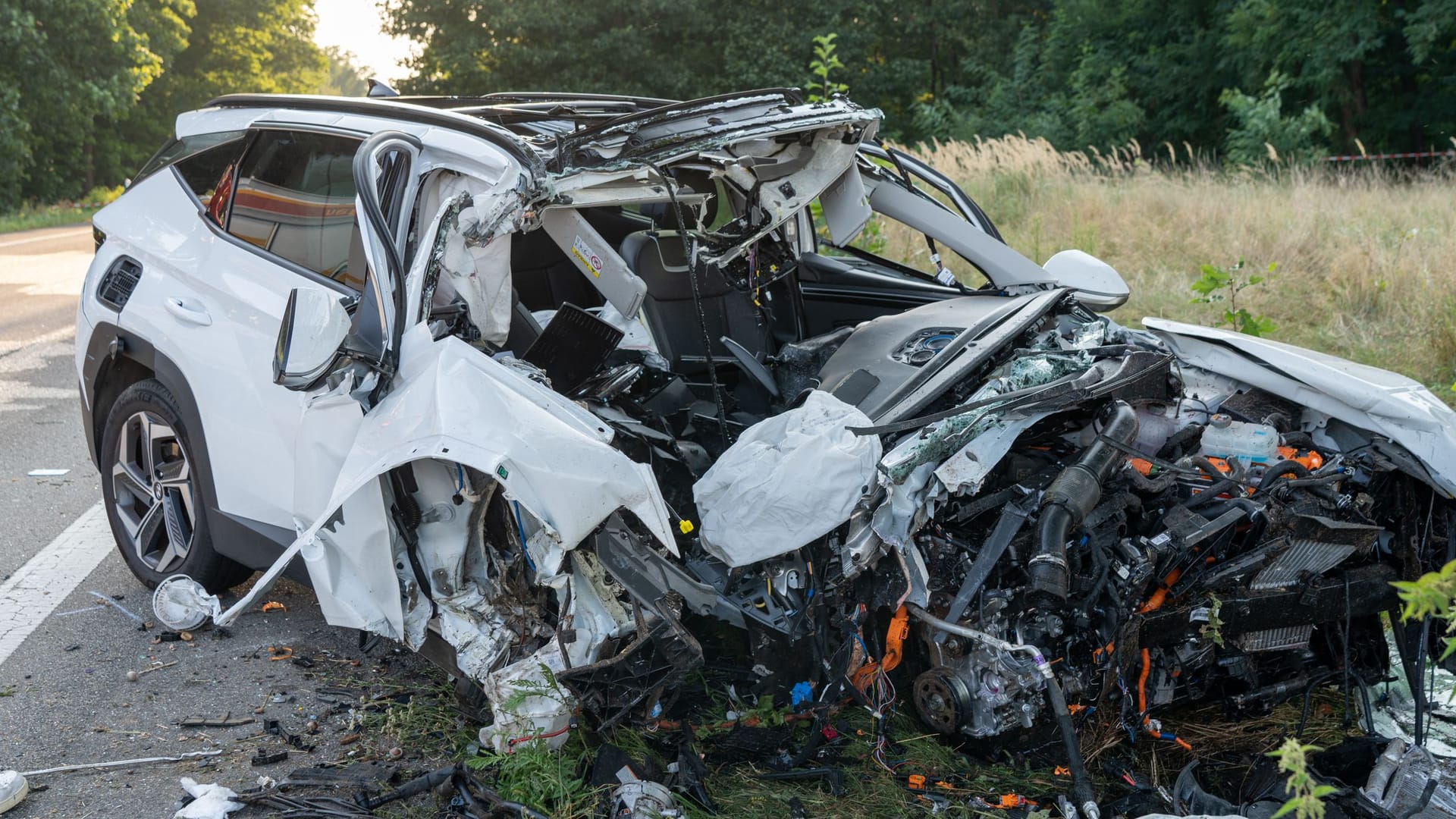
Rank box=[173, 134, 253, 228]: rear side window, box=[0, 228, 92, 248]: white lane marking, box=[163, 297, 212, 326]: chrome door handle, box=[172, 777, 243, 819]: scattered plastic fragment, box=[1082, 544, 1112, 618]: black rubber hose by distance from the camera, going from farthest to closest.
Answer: box=[0, 228, 92, 248]: white lane marking
box=[173, 134, 253, 228]: rear side window
box=[163, 297, 212, 326]: chrome door handle
box=[172, 777, 243, 819]: scattered plastic fragment
box=[1082, 544, 1112, 618]: black rubber hose

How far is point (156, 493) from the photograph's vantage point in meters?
4.36

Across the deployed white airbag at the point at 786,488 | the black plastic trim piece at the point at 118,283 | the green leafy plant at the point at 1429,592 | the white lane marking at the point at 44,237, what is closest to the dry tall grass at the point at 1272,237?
the deployed white airbag at the point at 786,488

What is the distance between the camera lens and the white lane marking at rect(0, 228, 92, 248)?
18750 millimetres

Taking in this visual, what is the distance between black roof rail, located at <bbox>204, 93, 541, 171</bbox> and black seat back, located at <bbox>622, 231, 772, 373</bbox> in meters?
0.90

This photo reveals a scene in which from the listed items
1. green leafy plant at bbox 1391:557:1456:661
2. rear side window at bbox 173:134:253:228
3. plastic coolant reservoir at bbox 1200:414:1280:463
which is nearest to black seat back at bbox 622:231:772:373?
rear side window at bbox 173:134:253:228

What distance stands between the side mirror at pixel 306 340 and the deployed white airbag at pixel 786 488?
108 centimetres

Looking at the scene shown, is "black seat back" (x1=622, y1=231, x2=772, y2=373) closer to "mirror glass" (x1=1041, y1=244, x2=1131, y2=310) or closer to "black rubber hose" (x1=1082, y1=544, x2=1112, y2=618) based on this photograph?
"mirror glass" (x1=1041, y1=244, x2=1131, y2=310)

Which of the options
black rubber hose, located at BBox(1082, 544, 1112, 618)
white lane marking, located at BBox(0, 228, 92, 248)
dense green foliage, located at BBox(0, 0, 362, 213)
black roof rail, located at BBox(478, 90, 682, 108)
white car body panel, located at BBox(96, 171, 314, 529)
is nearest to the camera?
black rubber hose, located at BBox(1082, 544, 1112, 618)

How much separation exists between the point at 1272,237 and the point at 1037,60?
20415 mm

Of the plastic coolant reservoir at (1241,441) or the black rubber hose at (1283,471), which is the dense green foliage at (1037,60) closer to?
the plastic coolant reservoir at (1241,441)

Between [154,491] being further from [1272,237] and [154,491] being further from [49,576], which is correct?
[1272,237]

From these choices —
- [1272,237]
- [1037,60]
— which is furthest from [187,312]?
[1037,60]

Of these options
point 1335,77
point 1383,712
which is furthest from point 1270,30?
point 1383,712

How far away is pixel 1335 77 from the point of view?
19891 millimetres
